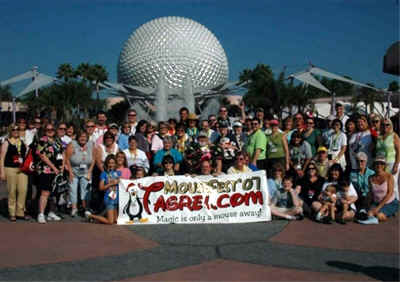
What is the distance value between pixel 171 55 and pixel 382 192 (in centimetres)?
3449

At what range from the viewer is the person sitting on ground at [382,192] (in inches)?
289

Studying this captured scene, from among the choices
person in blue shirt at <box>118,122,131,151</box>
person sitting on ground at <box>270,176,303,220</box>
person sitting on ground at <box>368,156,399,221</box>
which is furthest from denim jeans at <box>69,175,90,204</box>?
person sitting on ground at <box>368,156,399,221</box>

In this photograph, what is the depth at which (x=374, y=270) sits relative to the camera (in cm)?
461

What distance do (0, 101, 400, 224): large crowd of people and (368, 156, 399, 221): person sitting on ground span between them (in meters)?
0.02

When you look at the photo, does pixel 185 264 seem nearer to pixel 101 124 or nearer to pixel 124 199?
pixel 124 199

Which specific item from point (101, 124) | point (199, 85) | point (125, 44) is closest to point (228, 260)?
point (101, 124)

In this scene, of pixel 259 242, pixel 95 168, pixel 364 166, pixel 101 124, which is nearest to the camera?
pixel 259 242

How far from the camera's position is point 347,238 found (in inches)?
240

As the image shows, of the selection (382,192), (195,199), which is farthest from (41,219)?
(382,192)

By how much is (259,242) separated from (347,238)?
4.24 feet

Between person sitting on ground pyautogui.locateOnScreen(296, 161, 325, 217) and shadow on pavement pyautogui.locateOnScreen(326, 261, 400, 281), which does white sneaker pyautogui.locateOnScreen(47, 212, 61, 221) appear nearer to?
person sitting on ground pyautogui.locateOnScreen(296, 161, 325, 217)

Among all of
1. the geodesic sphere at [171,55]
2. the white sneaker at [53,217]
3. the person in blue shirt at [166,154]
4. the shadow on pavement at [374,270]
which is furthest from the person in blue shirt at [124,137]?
the geodesic sphere at [171,55]

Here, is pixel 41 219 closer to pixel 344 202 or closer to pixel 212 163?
pixel 212 163

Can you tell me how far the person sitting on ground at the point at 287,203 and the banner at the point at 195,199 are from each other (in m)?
0.21
